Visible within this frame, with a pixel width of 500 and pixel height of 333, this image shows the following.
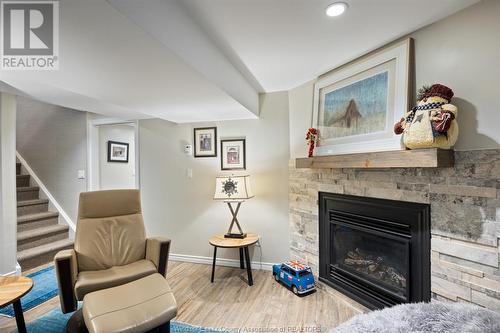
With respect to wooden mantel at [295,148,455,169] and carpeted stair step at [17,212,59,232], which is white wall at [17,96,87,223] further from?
wooden mantel at [295,148,455,169]

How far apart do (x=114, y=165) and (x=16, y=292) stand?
2932 mm

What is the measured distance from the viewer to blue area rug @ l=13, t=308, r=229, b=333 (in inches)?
76.1

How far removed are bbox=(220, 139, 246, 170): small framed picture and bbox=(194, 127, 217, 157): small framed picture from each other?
129mm

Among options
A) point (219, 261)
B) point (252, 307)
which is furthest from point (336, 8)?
point (219, 261)

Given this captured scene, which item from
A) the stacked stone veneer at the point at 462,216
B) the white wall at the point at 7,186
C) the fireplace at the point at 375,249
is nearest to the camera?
the stacked stone veneer at the point at 462,216

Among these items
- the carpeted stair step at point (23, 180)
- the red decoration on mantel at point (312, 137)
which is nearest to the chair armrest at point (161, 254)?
the red decoration on mantel at point (312, 137)

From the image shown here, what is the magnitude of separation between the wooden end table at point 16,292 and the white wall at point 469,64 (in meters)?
2.97

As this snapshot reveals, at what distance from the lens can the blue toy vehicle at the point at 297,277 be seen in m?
2.42

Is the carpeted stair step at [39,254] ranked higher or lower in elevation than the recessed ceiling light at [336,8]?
lower

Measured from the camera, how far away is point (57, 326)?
2.00 meters

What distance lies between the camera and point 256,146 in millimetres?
3090

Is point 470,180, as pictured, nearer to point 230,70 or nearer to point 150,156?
point 230,70

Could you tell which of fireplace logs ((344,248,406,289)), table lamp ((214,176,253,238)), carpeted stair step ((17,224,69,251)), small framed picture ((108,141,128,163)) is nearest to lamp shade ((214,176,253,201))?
table lamp ((214,176,253,238))

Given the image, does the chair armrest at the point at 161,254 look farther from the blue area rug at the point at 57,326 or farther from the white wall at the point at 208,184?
the white wall at the point at 208,184
